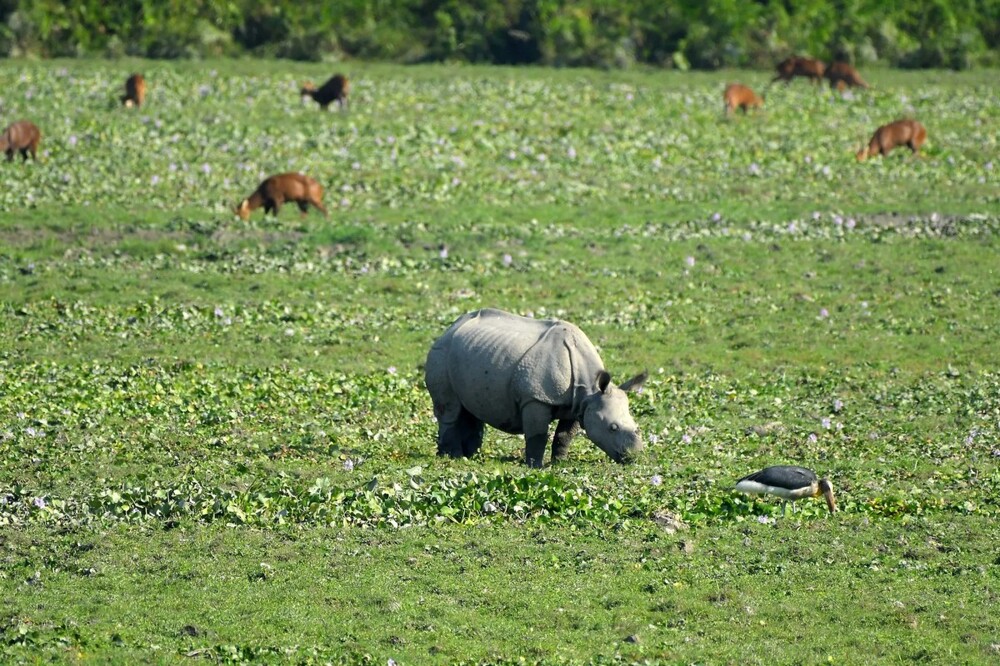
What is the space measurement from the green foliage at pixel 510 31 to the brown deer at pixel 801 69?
9.69 feet

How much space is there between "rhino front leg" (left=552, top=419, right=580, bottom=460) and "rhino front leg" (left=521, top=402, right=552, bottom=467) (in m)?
0.30

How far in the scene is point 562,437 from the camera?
14922 mm

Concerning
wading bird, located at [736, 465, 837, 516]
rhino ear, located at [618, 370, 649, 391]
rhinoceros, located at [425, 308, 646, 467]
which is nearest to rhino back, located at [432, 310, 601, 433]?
rhinoceros, located at [425, 308, 646, 467]

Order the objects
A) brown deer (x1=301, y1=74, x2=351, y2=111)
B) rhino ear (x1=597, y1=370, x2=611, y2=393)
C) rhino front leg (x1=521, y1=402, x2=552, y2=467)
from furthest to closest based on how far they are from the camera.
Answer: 1. brown deer (x1=301, y1=74, x2=351, y2=111)
2. rhino front leg (x1=521, y1=402, x2=552, y2=467)
3. rhino ear (x1=597, y1=370, x2=611, y2=393)

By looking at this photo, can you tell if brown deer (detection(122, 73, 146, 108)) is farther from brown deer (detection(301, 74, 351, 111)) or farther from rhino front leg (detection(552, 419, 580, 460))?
rhino front leg (detection(552, 419, 580, 460))

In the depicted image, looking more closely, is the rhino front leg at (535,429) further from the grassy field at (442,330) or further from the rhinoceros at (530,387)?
the grassy field at (442,330)

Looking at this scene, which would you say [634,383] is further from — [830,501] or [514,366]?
[830,501]

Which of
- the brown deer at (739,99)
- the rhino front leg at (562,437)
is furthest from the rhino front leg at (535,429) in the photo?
the brown deer at (739,99)

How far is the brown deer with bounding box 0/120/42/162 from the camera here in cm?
2905

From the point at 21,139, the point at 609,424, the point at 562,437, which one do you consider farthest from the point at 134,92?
the point at 609,424

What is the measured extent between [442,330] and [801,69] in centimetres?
2041

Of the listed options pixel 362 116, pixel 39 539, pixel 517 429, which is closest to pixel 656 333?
pixel 517 429

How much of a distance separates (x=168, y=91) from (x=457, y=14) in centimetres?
989

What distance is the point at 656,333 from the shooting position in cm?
2081
